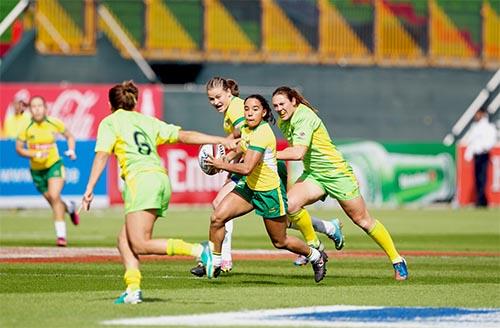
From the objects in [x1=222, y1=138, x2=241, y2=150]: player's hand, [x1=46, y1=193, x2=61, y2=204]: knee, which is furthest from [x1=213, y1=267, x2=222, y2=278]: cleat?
[x1=46, y1=193, x2=61, y2=204]: knee

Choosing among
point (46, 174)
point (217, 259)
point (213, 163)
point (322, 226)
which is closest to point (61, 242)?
point (46, 174)

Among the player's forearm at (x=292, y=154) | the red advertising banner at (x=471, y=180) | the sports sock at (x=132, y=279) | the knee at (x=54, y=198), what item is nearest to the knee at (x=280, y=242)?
the player's forearm at (x=292, y=154)

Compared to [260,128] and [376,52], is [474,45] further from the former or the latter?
[260,128]

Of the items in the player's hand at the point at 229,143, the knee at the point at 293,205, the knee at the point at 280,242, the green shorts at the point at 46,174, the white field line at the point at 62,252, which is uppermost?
the player's hand at the point at 229,143

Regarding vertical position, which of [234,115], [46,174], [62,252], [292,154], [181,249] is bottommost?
[62,252]

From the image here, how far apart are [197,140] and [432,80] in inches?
1150

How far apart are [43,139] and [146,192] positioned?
9416 mm

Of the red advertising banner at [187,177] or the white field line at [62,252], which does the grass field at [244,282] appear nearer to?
the white field line at [62,252]

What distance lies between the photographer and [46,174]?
69.8 feet

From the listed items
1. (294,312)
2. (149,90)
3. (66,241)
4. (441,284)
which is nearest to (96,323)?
Result: (294,312)

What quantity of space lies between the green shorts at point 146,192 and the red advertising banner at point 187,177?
19.7 m

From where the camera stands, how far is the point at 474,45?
40.6 metres

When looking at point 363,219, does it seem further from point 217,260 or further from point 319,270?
point 217,260

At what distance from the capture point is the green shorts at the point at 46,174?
2117 centimetres
